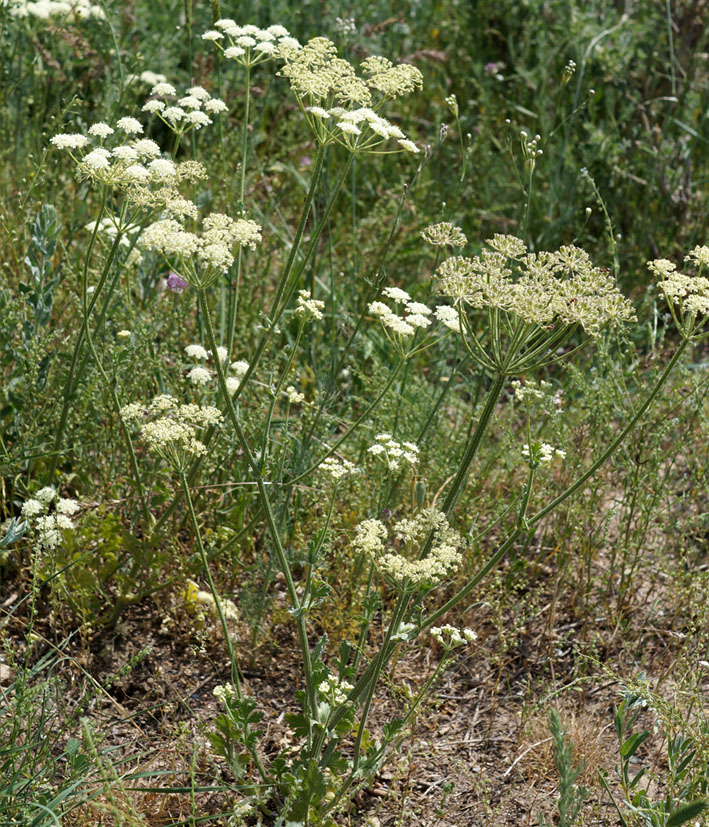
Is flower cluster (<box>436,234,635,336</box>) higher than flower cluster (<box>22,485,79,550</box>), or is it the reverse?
flower cluster (<box>436,234,635,336</box>)

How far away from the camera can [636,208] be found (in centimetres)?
450

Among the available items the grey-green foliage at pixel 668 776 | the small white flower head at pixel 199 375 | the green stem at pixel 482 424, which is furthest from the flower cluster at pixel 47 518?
the grey-green foliage at pixel 668 776

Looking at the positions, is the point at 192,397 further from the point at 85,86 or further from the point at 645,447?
the point at 85,86

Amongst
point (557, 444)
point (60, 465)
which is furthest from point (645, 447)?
point (60, 465)

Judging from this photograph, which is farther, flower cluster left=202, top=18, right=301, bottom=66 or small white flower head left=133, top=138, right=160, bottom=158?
flower cluster left=202, top=18, right=301, bottom=66

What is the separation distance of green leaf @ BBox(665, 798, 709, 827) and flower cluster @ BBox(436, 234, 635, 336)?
0.81 m

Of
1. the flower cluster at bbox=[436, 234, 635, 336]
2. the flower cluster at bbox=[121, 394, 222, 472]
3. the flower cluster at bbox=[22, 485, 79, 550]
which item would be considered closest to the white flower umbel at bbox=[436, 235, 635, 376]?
the flower cluster at bbox=[436, 234, 635, 336]

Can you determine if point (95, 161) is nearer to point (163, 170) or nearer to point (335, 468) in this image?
point (163, 170)

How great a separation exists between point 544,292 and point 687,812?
93 centimetres

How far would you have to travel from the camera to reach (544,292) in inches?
66.2

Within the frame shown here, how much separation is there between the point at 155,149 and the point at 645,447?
5.68 feet

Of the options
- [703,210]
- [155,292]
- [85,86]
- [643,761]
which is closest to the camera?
[643,761]

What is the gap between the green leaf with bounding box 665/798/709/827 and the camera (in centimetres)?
155

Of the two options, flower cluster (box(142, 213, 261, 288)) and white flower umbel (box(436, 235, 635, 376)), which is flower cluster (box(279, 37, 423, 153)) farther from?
white flower umbel (box(436, 235, 635, 376))
